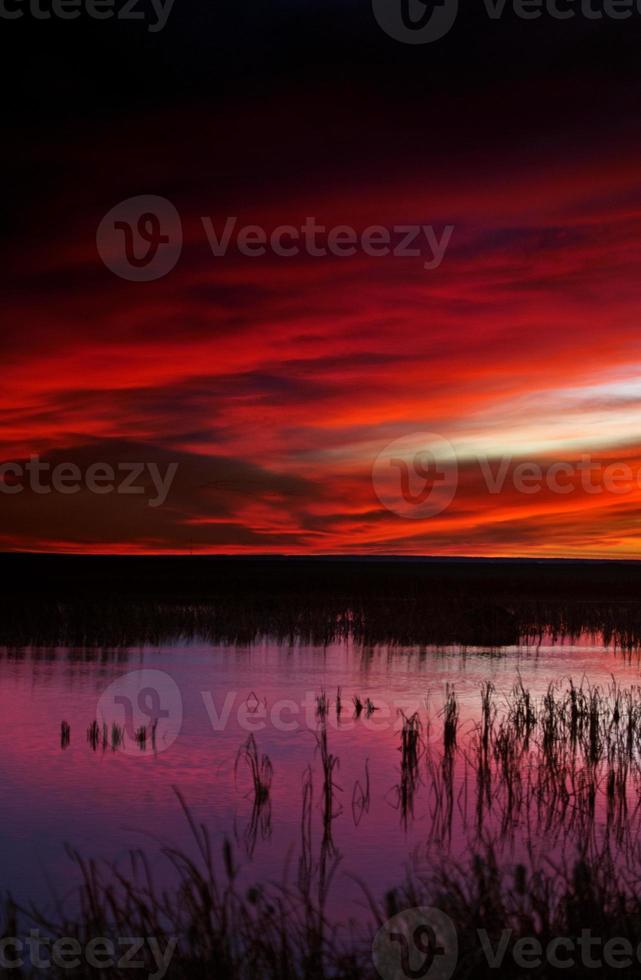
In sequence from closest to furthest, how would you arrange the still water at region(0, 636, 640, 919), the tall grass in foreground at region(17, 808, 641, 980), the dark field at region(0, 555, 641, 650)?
the tall grass in foreground at region(17, 808, 641, 980) < the still water at region(0, 636, 640, 919) < the dark field at region(0, 555, 641, 650)

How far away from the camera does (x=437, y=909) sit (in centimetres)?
777

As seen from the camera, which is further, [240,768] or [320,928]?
[240,768]

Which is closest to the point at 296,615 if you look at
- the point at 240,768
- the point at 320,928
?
the point at 240,768

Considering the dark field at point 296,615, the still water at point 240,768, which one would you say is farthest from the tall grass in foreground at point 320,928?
the dark field at point 296,615

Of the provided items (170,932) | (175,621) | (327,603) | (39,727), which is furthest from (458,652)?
(170,932)

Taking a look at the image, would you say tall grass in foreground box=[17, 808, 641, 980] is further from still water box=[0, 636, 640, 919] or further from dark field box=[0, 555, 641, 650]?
dark field box=[0, 555, 641, 650]

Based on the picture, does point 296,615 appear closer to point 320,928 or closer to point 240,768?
point 240,768

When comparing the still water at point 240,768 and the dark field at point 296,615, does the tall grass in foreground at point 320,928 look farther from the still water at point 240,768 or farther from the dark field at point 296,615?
the dark field at point 296,615

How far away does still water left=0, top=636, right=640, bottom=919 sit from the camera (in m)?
10.9

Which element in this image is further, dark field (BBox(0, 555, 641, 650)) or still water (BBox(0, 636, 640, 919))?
dark field (BBox(0, 555, 641, 650))

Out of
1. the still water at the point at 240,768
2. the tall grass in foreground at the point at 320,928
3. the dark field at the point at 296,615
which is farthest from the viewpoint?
the dark field at the point at 296,615

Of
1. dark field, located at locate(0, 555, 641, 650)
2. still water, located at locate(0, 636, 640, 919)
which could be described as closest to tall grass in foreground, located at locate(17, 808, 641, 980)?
still water, located at locate(0, 636, 640, 919)

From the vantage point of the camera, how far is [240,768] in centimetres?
1458

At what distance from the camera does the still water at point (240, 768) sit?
10.9 meters
